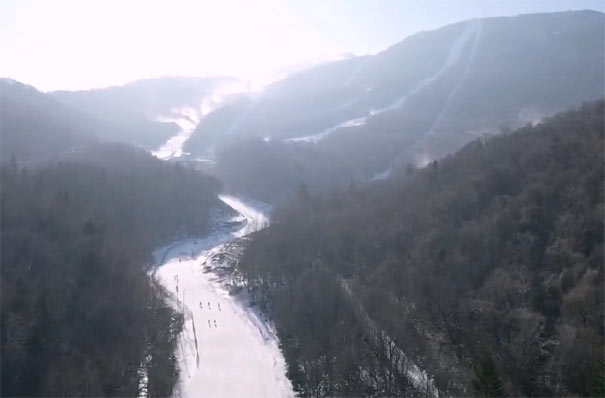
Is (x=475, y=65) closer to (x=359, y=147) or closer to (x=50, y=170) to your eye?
(x=359, y=147)

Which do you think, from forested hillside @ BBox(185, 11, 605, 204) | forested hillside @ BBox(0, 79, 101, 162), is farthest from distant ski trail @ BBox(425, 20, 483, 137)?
forested hillside @ BBox(0, 79, 101, 162)

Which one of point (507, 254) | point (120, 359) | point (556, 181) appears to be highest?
point (556, 181)

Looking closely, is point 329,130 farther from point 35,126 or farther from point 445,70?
point 35,126

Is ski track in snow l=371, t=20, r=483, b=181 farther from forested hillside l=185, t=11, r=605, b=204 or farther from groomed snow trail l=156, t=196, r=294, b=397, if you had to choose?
groomed snow trail l=156, t=196, r=294, b=397

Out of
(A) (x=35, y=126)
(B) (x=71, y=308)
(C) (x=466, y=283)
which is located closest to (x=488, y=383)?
(C) (x=466, y=283)

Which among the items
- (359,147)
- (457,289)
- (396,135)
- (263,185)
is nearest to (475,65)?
(396,135)

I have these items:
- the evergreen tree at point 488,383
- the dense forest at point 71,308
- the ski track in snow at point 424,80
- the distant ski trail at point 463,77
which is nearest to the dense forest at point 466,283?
the evergreen tree at point 488,383
